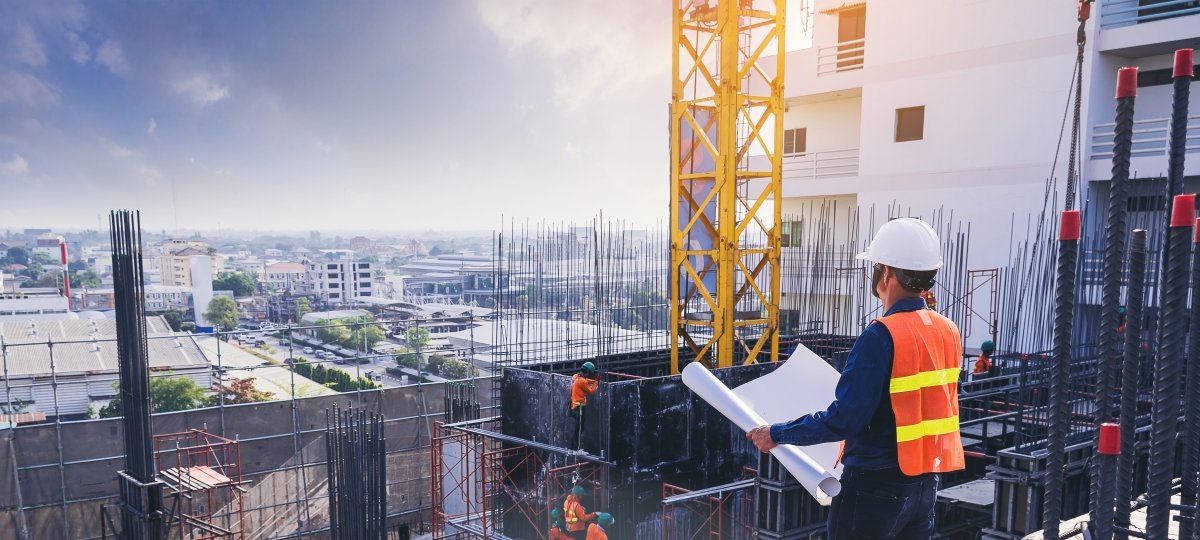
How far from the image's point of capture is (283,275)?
39625mm

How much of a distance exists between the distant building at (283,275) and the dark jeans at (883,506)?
1528 inches

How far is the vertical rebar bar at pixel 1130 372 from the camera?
10.3ft

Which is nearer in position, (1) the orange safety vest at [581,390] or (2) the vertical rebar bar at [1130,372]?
Result: (2) the vertical rebar bar at [1130,372]

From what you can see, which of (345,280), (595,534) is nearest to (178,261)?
(345,280)

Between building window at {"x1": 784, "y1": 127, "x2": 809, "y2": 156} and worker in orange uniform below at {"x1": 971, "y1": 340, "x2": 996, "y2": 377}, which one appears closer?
worker in orange uniform below at {"x1": 971, "y1": 340, "x2": 996, "y2": 377}

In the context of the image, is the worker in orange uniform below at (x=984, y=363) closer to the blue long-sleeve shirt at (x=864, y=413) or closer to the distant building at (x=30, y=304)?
the blue long-sleeve shirt at (x=864, y=413)

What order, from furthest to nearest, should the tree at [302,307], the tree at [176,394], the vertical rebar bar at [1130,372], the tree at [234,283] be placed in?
the tree at [234,283] < the tree at [302,307] < the tree at [176,394] < the vertical rebar bar at [1130,372]

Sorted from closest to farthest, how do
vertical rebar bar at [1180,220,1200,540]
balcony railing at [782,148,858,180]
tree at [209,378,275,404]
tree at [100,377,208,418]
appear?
vertical rebar bar at [1180,220,1200,540] < balcony railing at [782,148,858,180] < tree at [209,378,275,404] < tree at [100,377,208,418]

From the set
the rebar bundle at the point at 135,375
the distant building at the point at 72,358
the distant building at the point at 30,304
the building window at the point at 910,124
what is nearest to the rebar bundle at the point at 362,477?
the rebar bundle at the point at 135,375

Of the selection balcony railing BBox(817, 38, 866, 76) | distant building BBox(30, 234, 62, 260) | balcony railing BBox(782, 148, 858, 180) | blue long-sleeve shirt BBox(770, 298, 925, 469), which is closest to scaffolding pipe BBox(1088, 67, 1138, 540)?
blue long-sleeve shirt BBox(770, 298, 925, 469)

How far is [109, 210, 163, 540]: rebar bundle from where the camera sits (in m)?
6.60

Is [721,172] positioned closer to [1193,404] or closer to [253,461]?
[1193,404]

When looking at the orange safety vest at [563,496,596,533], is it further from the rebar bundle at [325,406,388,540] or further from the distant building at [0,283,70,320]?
the distant building at [0,283,70,320]

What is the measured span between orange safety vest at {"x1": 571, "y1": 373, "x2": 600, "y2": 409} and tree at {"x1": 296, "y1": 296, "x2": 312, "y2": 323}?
92.9ft
